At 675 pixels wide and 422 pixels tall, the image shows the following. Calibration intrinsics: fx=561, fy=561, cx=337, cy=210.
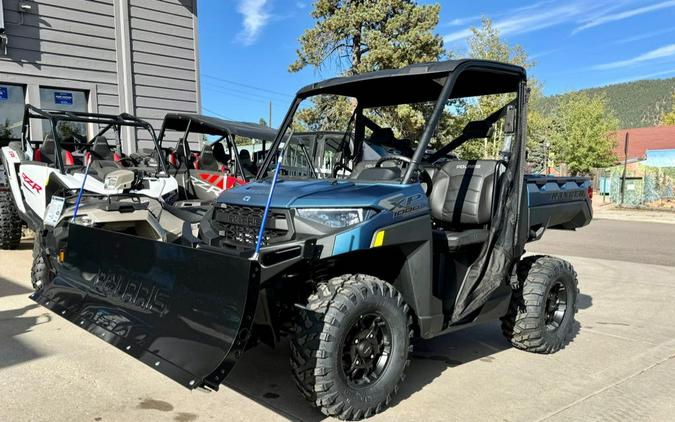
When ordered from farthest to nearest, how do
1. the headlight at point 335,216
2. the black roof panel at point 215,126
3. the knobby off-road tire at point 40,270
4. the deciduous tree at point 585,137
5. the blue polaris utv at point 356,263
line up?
1. the deciduous tree at point 585,137
2. the black roof panel at point 215,126
3. the knobby off-road tire at point 40,270
4. the headlight at point 335,216
5. the blue polaris utv at point 356,263

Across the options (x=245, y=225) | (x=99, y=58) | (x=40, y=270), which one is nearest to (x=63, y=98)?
(x=99, y=58)

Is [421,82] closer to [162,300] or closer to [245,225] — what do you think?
[245,225]

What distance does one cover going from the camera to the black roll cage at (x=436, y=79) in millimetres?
3785

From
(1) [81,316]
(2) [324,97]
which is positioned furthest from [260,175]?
(1) [81,316]

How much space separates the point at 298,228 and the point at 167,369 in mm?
1110

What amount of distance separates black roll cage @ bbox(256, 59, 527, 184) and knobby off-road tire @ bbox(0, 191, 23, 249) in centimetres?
590

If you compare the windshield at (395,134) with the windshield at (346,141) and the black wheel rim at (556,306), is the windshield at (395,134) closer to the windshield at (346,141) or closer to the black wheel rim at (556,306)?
the windshield at (346,141)

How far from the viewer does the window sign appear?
10742mm

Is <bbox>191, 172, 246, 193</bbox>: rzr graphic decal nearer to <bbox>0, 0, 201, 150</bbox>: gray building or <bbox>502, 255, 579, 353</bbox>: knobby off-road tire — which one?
<bbox>0, 0, 201, 150</bbox>: gray building

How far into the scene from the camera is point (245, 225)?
3766 mm

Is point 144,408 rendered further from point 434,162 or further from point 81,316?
point 434,162

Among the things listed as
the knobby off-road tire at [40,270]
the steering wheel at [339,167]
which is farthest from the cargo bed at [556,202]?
the knobby off-road tire at [40,270]

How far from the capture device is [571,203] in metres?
5.36

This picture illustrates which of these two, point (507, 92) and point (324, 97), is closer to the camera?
point (507, 92)
